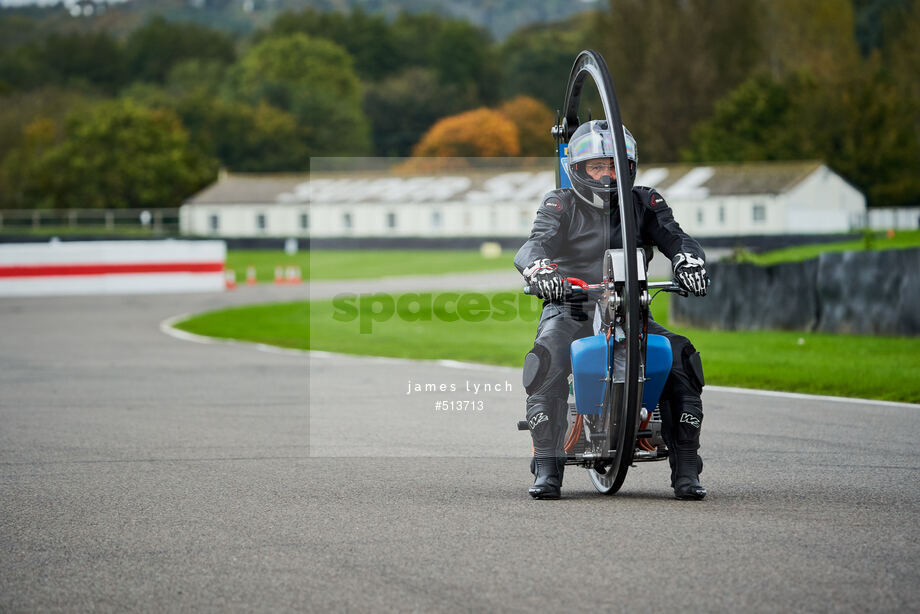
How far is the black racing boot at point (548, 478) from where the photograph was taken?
687 centimetres

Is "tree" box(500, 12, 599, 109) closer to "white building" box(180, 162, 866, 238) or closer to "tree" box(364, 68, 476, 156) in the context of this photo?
"tree" box(364, 68, 476, 156)

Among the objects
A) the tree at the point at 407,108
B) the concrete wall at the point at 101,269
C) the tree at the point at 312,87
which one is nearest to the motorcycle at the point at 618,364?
the concrete wall at the point at 101,269

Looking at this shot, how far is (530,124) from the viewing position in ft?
391

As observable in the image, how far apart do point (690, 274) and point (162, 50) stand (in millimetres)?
164958

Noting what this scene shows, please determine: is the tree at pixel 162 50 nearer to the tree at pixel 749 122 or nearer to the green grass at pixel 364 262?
the tree at pixel 749 122

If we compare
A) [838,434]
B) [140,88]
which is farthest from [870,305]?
[140,88]

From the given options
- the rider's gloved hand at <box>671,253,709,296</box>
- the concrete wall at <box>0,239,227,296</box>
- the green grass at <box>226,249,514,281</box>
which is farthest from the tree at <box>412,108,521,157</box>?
the rider's gloved hand at <box>671,253,709,296</box>

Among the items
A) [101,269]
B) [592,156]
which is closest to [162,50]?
[101,269]

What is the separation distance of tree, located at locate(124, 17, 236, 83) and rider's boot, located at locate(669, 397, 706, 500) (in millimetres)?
162048

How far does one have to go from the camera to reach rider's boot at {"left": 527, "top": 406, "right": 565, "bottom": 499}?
687 centimetres

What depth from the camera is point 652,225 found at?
687cm

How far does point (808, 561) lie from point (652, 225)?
208cm

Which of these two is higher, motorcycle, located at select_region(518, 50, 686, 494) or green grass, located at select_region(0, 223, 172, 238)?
green grass, located at select_region(0, 223, 172, 238)

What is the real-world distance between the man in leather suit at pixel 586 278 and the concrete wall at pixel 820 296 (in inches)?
381
